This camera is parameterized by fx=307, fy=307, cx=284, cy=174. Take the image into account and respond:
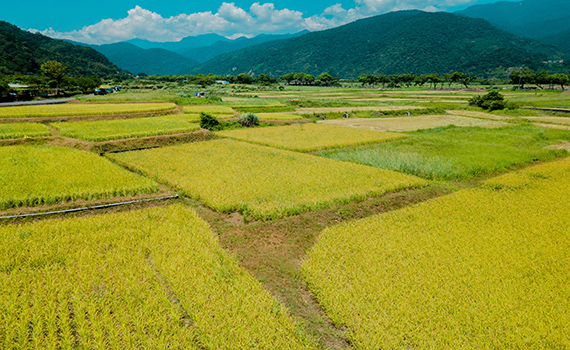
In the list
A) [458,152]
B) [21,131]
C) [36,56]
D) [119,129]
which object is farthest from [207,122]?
[36,56]

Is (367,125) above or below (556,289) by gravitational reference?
above

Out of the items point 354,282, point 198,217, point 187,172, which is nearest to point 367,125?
point 187,172

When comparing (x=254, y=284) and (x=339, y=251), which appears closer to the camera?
(x=254, y=284)

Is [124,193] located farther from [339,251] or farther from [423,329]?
[423,329]

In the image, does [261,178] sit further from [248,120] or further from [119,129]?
[248,120]

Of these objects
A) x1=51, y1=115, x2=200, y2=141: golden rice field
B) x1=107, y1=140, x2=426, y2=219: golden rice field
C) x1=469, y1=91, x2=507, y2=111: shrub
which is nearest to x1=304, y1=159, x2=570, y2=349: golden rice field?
x1=107, y1=140, x2=426, y2=219: golden rice field

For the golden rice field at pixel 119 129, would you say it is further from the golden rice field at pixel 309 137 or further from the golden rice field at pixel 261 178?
the golden rice field at pixel 309 137

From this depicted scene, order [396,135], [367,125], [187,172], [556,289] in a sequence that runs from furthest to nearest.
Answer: [367,125]
[396,135]
[187,172]
[556,289]
